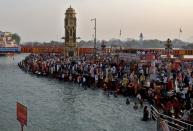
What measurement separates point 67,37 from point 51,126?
2470 inches

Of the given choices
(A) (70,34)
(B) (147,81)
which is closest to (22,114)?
(B) (147,81)

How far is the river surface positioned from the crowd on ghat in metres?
1.24

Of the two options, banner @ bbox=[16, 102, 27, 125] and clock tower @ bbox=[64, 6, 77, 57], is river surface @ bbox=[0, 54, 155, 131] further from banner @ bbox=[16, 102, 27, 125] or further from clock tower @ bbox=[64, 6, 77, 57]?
clock tower @ bbox=[64, 6, 77, 57]

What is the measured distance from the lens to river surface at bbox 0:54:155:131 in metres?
27.6

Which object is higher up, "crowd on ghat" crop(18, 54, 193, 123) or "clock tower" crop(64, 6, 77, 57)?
"clock tower" crop(64, 6, 77, 57)

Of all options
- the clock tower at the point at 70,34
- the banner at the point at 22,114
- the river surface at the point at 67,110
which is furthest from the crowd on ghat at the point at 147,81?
the clock tower at the point at 70,34

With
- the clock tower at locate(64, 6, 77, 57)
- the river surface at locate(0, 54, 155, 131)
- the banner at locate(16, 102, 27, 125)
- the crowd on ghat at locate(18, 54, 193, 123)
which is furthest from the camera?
the clock tower at locate(64, 6, 77, 57)

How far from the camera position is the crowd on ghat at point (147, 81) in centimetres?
2891

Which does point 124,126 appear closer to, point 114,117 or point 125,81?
point 114,117

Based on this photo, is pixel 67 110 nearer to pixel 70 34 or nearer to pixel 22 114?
pixel 22 114

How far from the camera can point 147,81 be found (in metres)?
38.5

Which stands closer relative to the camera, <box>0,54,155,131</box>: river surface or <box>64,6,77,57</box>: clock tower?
<box>0,54,155,131</box>: river surface

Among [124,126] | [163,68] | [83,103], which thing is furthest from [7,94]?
[124,126]

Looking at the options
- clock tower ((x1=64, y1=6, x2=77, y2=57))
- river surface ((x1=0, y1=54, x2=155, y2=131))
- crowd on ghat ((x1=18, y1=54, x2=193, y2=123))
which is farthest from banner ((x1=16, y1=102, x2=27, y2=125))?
clock tower ((x1=64, y1=6, x2=77, y2=57))
